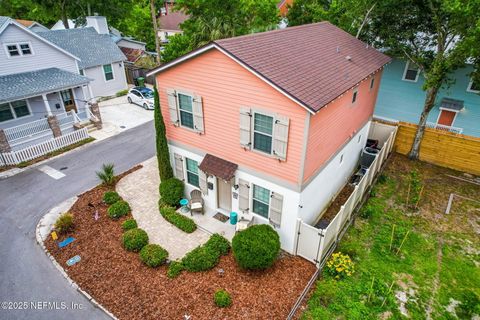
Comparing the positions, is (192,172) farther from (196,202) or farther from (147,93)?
(147,93)

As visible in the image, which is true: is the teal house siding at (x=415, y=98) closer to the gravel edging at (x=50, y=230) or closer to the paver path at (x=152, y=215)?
the paver path at (x=152, y=215)

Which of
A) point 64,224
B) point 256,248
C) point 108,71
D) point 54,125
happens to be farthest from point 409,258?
point 108,71

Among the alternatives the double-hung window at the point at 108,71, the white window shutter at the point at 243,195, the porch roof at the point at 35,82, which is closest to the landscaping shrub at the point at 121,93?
the double-hung window at the point at 108,71

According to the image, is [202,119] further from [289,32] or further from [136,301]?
[136,301]

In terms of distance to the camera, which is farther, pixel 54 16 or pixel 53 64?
pixel 54 16

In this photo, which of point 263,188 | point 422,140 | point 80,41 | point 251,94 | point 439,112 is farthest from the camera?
point 80,41

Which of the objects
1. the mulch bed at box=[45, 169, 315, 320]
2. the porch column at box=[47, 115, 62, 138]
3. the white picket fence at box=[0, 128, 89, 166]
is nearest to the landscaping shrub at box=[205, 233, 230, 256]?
the mulch bed at box=[45, 169, 315, 320]

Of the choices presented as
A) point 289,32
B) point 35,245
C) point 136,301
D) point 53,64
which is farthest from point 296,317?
point 53,64

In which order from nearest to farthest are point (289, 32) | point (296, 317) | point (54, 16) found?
point (296, 317)
point (289, 32)
point (54, 16)
